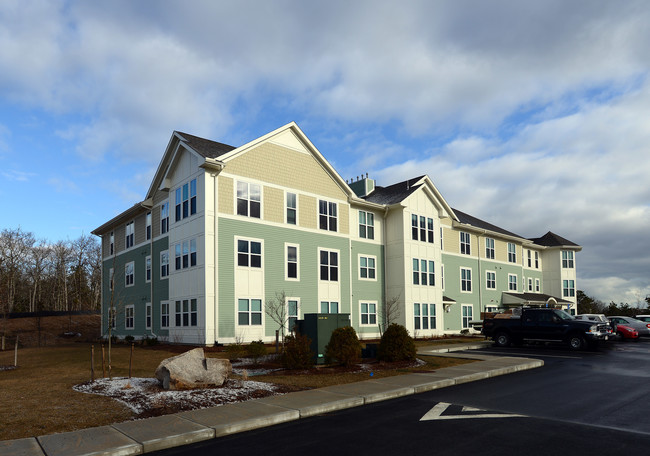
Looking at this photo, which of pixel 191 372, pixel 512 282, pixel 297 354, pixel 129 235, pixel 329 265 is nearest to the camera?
pixel 191 372

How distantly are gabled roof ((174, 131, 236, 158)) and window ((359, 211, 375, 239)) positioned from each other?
10.5 m

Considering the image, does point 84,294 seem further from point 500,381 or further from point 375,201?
point 500,381

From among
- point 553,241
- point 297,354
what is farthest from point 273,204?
point 553,241

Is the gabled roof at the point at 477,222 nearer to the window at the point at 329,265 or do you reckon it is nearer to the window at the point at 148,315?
the window at the point at 329,265

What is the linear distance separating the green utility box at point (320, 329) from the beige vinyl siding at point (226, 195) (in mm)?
11094

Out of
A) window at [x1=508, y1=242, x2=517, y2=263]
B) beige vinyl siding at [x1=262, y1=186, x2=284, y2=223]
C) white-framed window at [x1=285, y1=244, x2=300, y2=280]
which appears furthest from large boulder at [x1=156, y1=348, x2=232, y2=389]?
window at [x1=508, y1=242, x2=517, y2=263]

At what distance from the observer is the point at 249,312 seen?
27.1 m

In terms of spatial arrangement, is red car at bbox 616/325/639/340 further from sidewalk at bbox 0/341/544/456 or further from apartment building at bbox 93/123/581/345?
sidewalk at bbox 0/341/544/456

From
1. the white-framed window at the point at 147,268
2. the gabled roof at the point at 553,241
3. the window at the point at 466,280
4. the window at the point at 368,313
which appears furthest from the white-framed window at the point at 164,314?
the gabled roof at the point at 553,241

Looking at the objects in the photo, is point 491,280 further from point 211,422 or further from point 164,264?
point 211,422

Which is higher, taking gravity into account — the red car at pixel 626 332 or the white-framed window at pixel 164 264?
the white-framed window at pixel 164 264

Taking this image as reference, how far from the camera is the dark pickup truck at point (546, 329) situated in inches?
949

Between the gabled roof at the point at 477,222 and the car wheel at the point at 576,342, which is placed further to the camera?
the gabled roof at the point at 477,222

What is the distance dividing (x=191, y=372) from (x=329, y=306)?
20204 millimetres
